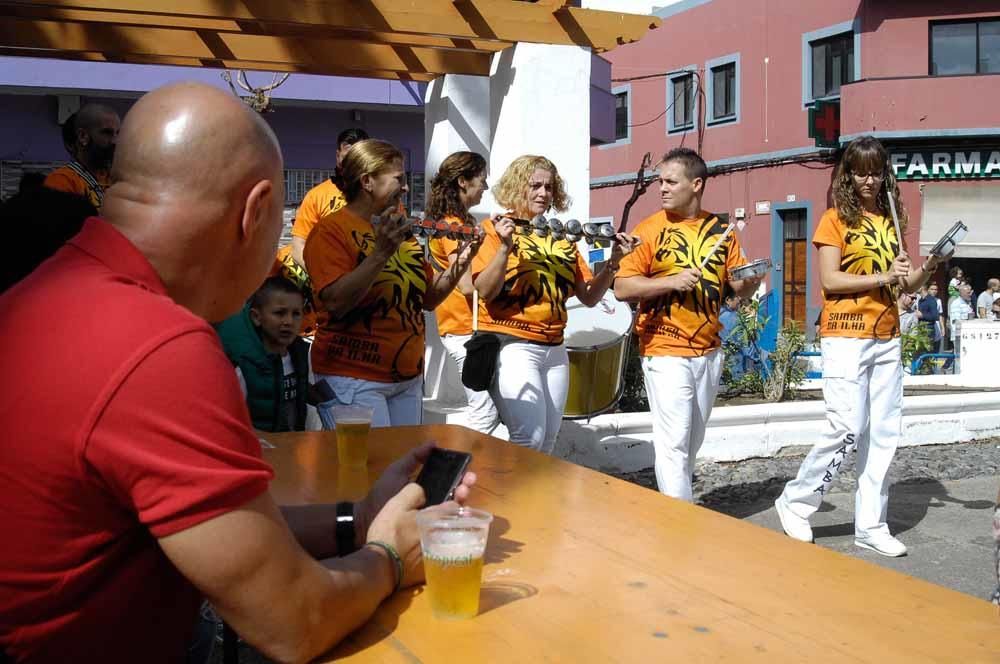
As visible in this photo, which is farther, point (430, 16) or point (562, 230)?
point (430, 16)

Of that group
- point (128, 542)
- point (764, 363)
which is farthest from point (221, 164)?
point (764, 363)

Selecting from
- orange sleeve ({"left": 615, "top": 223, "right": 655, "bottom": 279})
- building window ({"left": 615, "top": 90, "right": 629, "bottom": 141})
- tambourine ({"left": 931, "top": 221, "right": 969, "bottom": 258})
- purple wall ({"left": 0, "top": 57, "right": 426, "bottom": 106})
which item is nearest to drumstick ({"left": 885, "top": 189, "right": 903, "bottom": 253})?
tambourine ({"left": 931, "top": 221, "right": 969, "bottom": 258})

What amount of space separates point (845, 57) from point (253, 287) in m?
22.9

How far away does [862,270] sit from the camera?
514cm

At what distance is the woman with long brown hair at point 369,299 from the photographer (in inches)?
162

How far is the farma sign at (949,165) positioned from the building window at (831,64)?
2188mm

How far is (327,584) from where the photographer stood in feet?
5.08

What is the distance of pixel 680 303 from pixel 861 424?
3.71 feet

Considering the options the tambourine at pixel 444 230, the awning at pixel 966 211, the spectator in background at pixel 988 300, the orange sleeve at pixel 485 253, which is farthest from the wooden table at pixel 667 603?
the awning at pixel 966 211

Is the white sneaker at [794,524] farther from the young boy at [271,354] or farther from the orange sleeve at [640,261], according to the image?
the young boy at [271,354]

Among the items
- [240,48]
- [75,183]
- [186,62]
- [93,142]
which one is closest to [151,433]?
[75,183]

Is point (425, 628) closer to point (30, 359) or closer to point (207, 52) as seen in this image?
point (30, 359)

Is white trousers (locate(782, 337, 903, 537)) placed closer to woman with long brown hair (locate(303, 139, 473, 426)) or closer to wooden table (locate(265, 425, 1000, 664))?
woman with long brown hair (locate(303, 139, 473, 426))

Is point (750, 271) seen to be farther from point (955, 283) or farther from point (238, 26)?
point (955, 283)
